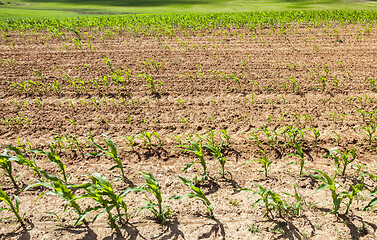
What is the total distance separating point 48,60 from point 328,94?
797 centimetres

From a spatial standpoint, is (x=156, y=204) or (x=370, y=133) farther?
(x=370, y=133)

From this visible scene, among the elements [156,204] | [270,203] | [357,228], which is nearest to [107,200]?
[156,204]

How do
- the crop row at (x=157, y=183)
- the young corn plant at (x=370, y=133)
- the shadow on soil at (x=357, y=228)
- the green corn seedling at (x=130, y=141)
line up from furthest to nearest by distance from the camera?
1. the green corn seedling at (x=130, y=141)
2. the young corn plant at (x=370, y=133)
3. the crop row at (x=157, y=183)
4. the shadow on soil at (x=357, y=228)

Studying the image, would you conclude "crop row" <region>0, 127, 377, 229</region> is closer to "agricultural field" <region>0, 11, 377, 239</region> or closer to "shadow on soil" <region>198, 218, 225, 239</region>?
"agricultural field" <region>0, 11, 377, 239</region>

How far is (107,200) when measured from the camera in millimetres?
2910

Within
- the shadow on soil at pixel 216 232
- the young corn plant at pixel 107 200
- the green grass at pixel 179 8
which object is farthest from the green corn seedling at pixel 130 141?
the green grass at pixel 179 8

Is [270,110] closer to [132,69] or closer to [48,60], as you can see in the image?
[132,69]

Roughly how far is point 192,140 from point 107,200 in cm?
192

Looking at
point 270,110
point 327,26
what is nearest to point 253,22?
point 327,26

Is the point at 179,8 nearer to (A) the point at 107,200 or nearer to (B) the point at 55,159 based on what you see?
(B) the point at 55,159

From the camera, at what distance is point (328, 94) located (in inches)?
231

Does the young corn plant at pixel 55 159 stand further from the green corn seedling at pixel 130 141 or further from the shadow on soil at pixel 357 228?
the shadow on soil at pixel 357 228

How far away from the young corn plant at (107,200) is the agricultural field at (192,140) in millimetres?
17

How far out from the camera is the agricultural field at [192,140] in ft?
9.99
